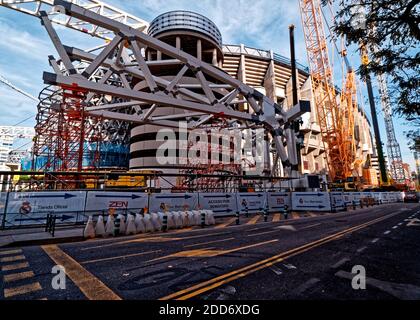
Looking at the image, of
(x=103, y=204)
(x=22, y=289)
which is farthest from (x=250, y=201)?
(x=22, y=289)

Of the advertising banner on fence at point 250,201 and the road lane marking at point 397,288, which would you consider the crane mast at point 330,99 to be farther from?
the road lane marking at point 397,288

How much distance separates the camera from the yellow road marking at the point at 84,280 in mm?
3434

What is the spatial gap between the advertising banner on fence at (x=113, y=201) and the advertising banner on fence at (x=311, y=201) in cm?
1368

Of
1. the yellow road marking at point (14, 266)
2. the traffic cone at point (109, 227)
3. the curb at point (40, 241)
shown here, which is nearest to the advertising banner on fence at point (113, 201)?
the traffic cone at point (109, 227)

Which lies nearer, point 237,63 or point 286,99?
point 237,63

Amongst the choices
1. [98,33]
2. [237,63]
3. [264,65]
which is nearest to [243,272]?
[98,33]

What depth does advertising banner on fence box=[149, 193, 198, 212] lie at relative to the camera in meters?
12.8

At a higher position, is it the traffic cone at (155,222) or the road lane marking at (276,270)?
the traffic cone at (155,222)

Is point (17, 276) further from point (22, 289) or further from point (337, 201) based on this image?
point (337, 201)

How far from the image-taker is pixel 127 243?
7617mm

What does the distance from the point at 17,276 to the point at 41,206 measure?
7540mm
